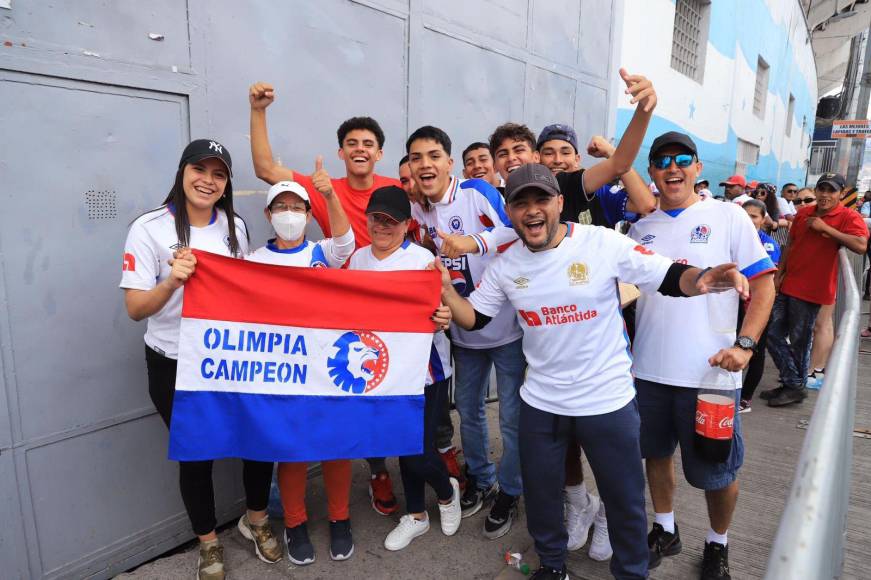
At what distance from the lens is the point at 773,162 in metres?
20.8

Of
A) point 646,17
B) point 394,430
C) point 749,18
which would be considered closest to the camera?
point 394,430

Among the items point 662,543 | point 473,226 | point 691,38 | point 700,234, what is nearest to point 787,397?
point 662,543

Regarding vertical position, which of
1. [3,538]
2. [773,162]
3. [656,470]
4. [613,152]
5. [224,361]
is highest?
[773,162]

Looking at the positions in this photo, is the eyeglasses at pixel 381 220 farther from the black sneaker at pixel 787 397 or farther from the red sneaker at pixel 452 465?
the black sneaker at pixel 787 397

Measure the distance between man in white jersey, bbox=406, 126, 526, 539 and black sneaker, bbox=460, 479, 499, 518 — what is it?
1.0 inches

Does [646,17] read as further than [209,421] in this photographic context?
Yes

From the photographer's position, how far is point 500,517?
127 inches

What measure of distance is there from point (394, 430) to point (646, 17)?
7657 mm

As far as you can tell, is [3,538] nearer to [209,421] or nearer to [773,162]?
[209,421]

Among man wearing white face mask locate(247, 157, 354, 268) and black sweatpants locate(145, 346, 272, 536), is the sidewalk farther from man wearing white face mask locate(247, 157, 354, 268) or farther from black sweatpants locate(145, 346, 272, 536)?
man wearing white face mask locate(247, 157, 354, 268)

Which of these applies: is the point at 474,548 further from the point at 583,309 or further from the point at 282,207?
the point at 282,207

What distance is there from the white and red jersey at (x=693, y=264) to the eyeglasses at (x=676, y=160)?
0.72 feet

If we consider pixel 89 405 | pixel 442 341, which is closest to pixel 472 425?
pixel 442 341

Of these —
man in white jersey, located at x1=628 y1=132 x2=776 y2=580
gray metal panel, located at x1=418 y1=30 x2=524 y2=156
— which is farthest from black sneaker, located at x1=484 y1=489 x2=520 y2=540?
gray metal panel, located at x1=418 y1=30 x2=524 y2=156
